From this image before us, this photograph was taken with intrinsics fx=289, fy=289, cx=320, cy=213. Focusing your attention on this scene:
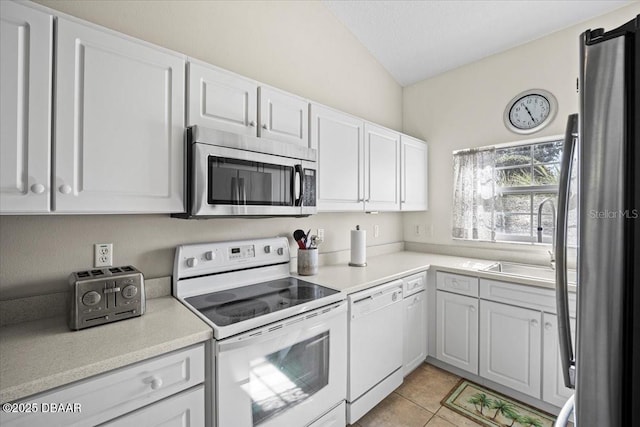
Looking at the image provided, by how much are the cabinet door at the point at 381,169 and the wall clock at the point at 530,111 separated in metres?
1.01

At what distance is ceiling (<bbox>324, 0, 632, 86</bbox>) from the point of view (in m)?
2.22

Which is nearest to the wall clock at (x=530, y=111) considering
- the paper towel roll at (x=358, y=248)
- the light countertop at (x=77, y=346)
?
the paper towel roll at (x=358, y=248)

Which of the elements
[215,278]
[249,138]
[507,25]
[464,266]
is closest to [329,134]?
[249,138]

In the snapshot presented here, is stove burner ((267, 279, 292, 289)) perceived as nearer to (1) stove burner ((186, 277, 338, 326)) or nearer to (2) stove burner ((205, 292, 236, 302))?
(1) stove burner ((186, 277, 338, 326))

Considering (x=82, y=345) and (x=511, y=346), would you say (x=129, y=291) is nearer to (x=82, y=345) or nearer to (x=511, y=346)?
(x=82, y=345)

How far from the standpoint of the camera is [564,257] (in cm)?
85

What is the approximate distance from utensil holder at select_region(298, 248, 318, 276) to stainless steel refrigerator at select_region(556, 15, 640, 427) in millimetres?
1591

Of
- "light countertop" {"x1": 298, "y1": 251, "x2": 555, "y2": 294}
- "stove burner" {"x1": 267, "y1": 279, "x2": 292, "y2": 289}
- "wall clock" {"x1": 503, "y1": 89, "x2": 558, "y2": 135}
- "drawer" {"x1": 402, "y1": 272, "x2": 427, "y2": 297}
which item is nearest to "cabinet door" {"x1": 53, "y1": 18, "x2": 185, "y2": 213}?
"stove burner" {"x1": 267, "y1": 279, "x2": 292, "y2": 289}

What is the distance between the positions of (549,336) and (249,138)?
7.60ft

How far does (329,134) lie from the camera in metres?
2.15

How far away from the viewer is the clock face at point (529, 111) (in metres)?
2.45

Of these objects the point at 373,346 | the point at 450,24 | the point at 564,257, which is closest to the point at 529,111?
the point at 450,24

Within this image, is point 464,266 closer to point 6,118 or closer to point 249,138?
point 249,138

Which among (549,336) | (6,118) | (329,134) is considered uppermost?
(329,134)
